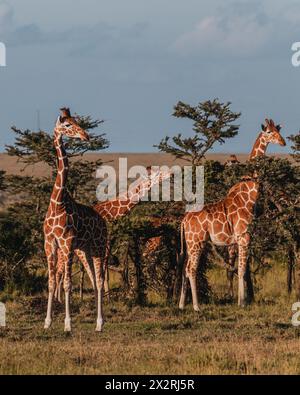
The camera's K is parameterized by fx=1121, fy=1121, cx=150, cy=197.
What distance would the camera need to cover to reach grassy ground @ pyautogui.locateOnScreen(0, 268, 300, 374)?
15.3 metres

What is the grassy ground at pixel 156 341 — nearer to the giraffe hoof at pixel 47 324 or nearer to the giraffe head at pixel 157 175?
the giraffe hoof at pixel 47 324

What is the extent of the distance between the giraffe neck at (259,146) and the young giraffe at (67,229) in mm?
5772

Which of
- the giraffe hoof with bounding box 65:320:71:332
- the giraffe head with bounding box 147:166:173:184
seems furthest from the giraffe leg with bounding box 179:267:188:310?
the giraffe hoof with bounding box 65:320:71:332

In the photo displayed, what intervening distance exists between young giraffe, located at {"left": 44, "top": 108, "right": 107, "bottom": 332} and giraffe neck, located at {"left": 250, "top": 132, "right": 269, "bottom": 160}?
5.77 meters

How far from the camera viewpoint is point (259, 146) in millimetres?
25453

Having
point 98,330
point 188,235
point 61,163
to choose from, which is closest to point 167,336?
point 98,330

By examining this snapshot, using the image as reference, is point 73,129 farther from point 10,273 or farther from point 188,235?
point 10,273

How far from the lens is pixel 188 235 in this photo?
2450 centimetres

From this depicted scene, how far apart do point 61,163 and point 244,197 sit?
18.0 feet

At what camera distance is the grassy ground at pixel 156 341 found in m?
15.3

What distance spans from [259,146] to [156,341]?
848 cm

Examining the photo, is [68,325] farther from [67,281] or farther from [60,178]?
[60,178]

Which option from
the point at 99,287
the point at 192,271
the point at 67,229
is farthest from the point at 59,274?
the point at 67,229

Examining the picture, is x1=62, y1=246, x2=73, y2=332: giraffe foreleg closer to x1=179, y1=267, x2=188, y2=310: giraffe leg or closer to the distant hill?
x1=179, y1=267, x2=188, y2=310: giraffe leg
